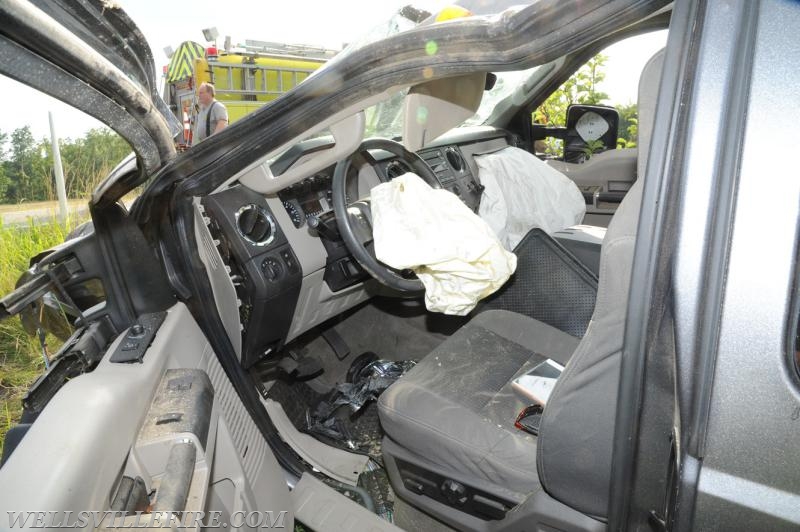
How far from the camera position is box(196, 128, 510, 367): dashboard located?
1.75 m

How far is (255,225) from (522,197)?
1.55 m

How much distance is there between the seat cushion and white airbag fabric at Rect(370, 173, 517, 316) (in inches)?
8.1

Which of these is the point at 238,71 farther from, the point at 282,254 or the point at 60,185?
the point at 282,254

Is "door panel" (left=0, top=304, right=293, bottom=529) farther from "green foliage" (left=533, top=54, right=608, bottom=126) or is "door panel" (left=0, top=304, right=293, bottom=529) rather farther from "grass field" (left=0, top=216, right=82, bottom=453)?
"green foliage" (left=533, top=54, right=608, bottom=126)

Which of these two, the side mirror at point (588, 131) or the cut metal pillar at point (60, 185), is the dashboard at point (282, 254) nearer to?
the side mirror at point (588, 131)

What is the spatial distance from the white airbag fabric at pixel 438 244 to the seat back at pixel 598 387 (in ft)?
1.87

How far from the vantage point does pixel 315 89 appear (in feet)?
4.08

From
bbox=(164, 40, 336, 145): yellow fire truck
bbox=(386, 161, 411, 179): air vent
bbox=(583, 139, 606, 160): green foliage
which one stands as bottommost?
bbox=(386, 161, 411, 179): air vent

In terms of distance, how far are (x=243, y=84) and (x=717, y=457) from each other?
965 centimetres

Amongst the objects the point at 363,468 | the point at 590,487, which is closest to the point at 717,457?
the point at 590,487

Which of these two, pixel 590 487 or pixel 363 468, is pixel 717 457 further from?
pixel 363 468

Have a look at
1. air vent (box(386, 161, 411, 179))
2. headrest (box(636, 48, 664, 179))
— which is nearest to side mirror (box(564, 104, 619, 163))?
air vent (box(386, 161, 411, 179))

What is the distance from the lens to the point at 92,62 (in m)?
1.01

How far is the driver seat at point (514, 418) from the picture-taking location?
1.01 metres
